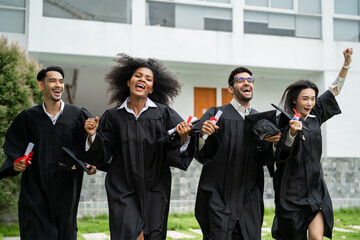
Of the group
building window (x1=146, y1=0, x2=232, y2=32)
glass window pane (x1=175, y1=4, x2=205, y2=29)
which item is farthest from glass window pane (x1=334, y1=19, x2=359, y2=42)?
glass window pane (x1=175, y1=4, x2=205, y2=29)

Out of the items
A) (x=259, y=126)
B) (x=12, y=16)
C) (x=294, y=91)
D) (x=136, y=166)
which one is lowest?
(x=136, y=166)

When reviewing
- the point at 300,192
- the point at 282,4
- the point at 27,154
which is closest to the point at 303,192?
the point at 300,192

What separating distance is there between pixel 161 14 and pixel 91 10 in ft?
7.32

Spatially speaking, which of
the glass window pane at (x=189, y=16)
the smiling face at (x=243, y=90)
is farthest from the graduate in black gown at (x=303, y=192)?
the glass window pane at (x=189, y=16)

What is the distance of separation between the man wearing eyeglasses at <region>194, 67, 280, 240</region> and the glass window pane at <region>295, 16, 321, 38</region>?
37.7 ft

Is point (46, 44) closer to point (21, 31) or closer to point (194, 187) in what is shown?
point (21, 31)

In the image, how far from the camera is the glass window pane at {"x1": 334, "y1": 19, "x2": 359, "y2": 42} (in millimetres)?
16172

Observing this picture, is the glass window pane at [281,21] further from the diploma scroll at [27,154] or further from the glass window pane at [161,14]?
the diploma scroll at [27,154]

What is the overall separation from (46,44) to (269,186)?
24.8 ft

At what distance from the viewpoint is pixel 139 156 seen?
4.72 meters

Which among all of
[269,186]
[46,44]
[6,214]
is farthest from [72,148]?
[46,44]

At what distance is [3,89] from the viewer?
7762 mm

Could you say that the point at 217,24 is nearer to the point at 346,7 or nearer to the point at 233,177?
the point at 346,7

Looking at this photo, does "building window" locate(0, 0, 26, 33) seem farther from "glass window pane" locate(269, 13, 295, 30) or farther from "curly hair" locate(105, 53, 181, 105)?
"curly hair" locate(105, 53, 181, 105)
